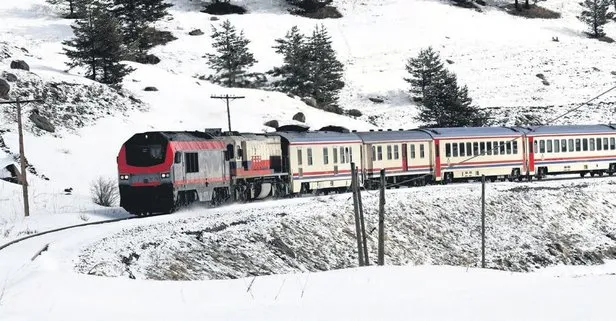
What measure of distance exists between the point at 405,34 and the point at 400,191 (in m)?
69.1

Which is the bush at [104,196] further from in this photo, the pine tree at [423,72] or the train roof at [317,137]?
A: the pine tree at [423,72]

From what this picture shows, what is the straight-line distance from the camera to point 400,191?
39969mm

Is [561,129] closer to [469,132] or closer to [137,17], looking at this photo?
[469,132]

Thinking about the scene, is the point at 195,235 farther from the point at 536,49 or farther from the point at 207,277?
the point at 536,49

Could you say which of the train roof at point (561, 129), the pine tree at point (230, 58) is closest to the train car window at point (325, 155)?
the train roof at point (561, 129)

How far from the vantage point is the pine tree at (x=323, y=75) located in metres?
79.8

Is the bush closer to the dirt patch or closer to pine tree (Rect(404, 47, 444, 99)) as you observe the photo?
pine tree (Rect(404, 47, 444, 99))

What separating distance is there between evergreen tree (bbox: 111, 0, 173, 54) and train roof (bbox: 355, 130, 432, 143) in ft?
136

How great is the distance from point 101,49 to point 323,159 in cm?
3087

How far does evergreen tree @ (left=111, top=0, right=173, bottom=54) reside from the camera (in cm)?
8455

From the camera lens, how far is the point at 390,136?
44281 mm

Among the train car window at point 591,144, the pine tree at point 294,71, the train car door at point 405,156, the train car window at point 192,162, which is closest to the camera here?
the train car window at point 192,162

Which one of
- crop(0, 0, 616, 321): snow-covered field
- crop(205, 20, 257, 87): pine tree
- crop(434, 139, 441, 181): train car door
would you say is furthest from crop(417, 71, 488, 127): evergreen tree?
crop(434, 139, 441, 181): train car door

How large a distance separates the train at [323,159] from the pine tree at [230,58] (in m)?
39.8
